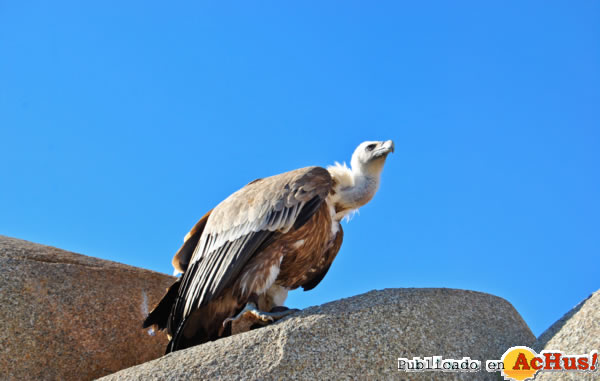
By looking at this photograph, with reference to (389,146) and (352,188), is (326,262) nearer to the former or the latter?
(352,188)

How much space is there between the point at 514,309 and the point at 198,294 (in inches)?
138

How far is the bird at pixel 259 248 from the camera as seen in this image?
22.9ft

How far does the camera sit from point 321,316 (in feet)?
20.3

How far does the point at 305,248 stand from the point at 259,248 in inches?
23.4

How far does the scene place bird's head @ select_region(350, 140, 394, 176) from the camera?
793 cm

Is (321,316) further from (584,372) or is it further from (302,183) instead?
(584,372)

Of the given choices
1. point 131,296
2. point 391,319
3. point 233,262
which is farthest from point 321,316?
point 131,296

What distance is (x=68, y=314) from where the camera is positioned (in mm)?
7883

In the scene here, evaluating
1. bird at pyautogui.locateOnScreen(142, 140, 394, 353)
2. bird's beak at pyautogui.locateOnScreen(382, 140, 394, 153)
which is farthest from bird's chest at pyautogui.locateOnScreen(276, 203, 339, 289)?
bird's beak at pyautogui.locateOnScreen(382, 140, 394, 153)

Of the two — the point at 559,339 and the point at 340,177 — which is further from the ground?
the point at 340,177

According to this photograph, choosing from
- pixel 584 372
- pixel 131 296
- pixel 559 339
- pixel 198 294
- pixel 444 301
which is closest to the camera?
pixel 584 372

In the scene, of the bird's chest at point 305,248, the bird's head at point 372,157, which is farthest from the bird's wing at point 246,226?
the bird's head at point 372,157

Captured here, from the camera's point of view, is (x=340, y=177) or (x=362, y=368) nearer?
(x=362, y=368)

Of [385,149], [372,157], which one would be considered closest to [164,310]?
[372,157]
